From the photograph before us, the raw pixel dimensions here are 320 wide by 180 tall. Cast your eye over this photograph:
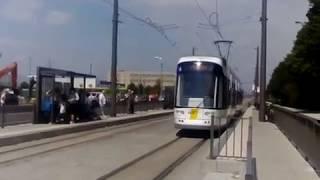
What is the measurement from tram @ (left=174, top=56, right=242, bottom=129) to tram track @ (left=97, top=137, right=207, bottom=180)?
67.4 inches

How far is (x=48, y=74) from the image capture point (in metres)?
29.5

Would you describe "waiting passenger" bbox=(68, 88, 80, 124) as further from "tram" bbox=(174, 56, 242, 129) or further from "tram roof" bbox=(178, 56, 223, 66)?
"tram roof" bbox=(178, 56, 223, 66)

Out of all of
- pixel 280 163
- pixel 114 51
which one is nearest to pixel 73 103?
pixel 114 51

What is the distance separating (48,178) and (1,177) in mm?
928

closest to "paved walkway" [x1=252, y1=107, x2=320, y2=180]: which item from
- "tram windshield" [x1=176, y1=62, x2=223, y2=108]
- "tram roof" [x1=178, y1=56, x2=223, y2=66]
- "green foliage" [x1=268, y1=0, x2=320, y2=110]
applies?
"tram windshield" [x1=176, y1=62, x2=223, y2=108]

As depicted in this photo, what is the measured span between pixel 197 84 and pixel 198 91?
30 cm

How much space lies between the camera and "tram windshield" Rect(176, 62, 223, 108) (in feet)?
89.3

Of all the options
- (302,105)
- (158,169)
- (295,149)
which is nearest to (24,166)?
(158,169)

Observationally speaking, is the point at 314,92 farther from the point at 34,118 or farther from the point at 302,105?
the point at 34,118

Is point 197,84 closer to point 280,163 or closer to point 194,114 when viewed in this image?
point 194,114

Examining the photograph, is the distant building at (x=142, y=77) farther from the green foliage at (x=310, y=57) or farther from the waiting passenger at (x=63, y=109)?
the waiting passenger at (x=63, y=109)

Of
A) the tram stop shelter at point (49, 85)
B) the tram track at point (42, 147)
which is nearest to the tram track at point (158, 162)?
the tram track at point (42, 147)

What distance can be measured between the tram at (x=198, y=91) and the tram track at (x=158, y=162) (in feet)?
5.62

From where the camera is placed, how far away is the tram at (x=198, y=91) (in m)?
27.0
